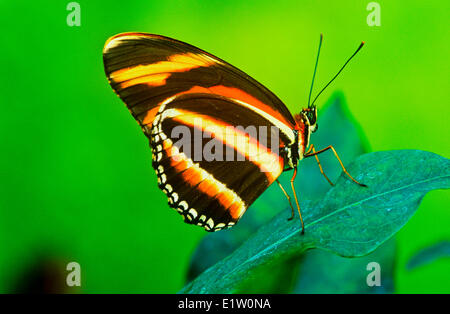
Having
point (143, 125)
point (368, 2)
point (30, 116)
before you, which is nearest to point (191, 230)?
point (143, 125)

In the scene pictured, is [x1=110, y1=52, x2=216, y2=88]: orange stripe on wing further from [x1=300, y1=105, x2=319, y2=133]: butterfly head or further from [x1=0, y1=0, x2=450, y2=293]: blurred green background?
[x1=0, y1=0, x2=450, y2=293]: blurred green background

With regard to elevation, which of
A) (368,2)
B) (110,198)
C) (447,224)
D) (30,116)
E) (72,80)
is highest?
(368,2)

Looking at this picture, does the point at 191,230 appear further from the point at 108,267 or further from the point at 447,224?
the point at 447,224

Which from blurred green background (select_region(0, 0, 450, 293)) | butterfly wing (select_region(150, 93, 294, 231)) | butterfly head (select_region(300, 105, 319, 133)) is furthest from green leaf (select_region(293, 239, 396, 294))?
blurred green background (select_region(0, 0, 450, 293))

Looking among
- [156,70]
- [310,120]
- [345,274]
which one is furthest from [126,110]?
[345,274]

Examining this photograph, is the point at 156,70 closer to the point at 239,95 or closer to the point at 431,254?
the point at 239,95

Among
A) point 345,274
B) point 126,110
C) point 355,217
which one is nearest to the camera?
point 355,217

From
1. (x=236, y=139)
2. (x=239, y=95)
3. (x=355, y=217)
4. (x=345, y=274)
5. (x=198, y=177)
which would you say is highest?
(x=239, y=95)
